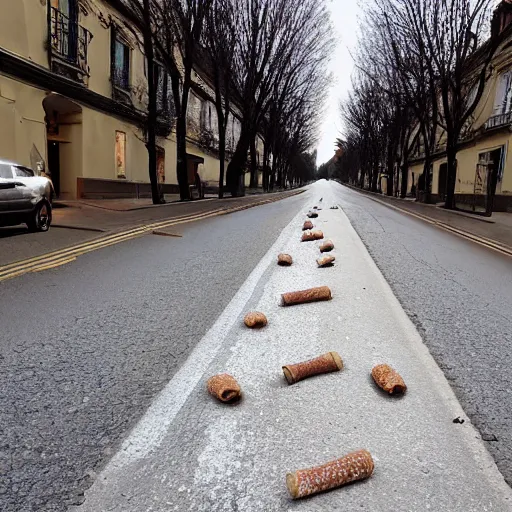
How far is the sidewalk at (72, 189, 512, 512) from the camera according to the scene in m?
1.75

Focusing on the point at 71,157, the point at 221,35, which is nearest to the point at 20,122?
the point at 71,157

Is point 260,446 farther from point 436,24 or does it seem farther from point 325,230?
point 436,24

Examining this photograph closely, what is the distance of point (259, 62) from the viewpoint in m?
27.4

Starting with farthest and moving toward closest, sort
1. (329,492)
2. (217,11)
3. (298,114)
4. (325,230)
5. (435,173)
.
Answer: (298,114)
(435,173)
(217,11)
(325,230)
(329,492)

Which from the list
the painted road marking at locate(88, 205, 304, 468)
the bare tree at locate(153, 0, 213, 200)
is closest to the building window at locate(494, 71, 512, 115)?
the bare tree at locate(153, 0, 213, 200)

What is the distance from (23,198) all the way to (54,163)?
10.5 metres

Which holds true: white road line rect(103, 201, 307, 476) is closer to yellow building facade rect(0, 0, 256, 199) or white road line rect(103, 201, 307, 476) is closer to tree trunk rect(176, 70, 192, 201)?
yellow building facade rect(0, 0, 256, 199)

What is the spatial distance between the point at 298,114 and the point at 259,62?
23365 millimetres

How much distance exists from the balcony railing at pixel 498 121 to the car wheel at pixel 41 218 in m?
21.5

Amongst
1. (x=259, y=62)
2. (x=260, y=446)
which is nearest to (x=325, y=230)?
(x=260, y=446)

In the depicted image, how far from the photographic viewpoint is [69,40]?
16688 mm

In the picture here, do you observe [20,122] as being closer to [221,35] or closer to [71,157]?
[71,157]

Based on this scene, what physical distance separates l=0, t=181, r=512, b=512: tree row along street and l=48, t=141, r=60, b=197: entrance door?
1418cm

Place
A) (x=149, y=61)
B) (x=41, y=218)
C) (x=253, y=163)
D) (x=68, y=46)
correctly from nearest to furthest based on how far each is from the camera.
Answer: (x=41, y=218), (x=68, y=46), (x=149, y=61), (x=253, y=163)
